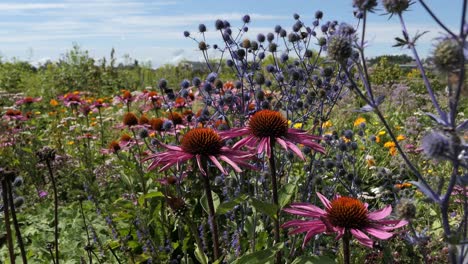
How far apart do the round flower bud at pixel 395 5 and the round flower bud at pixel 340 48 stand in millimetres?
165

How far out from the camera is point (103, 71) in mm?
12172

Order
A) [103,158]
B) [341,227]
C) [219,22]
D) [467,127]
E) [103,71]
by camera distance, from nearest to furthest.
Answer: [467,127], [341,227], [219,22], [103,158], [103,71]

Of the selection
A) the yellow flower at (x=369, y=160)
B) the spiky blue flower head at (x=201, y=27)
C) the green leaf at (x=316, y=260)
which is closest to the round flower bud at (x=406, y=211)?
the green leaf at (x=316, y=260)

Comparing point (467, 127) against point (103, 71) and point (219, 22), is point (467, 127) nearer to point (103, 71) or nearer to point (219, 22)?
point (219, 22)

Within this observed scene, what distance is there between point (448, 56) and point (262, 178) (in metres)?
1.52

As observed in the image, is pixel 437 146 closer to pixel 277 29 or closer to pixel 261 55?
pixel 261 55

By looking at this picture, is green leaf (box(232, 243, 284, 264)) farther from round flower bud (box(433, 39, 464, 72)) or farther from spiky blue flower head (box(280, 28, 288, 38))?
spiky blue flower head (box(280, 28, 288, 38))

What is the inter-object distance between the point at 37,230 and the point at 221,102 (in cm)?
144

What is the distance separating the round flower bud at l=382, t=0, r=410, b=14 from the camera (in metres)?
1.63

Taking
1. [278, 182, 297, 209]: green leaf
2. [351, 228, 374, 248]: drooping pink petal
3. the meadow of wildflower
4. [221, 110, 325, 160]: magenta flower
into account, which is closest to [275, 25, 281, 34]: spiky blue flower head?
the meadow of wildflower

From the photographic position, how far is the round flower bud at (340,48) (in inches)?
64.0

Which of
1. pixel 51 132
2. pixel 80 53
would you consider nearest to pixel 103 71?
pixel 80 53

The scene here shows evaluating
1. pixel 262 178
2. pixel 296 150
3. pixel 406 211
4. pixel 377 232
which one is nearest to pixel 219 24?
pixel 262 178

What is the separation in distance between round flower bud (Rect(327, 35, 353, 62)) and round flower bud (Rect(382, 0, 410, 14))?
17cm
